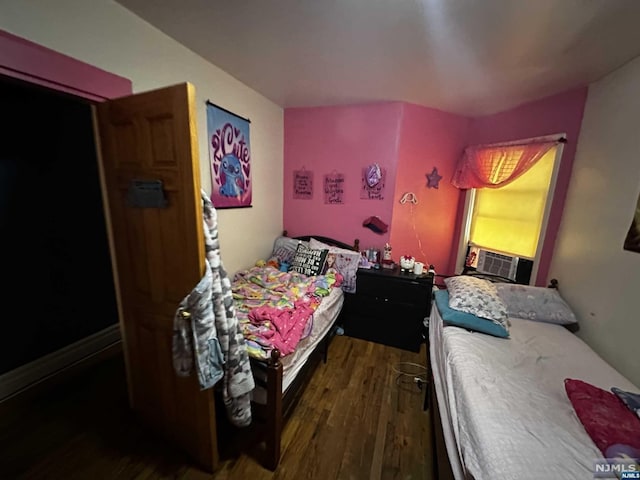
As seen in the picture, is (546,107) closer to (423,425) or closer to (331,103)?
(331,103)

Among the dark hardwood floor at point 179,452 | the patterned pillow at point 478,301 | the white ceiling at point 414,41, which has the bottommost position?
the dark hardwood floor at point 179,452

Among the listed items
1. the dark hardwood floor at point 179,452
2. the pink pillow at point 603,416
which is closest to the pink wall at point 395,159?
the pink pillow at point 603,416

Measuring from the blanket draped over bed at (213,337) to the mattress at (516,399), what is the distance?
102cm

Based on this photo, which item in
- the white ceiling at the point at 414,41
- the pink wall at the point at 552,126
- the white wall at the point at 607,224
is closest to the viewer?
the white ceiling at the point at 414,41

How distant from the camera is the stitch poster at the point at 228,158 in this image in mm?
2178

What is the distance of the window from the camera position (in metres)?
2.29

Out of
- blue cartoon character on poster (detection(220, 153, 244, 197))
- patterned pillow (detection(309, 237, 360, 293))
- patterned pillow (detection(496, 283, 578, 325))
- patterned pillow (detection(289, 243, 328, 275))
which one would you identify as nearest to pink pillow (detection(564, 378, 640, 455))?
patterned pillow (detection(496, 283, 578, 325))

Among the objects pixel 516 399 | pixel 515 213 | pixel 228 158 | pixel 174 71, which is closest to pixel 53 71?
pixel 174 71

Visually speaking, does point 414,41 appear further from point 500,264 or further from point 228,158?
point 500,264

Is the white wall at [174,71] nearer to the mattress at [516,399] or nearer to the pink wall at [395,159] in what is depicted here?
the pink wall at [395,159]

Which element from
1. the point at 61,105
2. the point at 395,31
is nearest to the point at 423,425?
the point at 395,31

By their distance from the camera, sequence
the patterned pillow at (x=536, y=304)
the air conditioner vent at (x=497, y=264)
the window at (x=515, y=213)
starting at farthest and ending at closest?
1. the air conditioner vent at (x=497, y=264)
2. the window at (x=515, y=213)
3. the patterned pillow at (x=536, y=304)

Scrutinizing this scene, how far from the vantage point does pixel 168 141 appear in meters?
1.11

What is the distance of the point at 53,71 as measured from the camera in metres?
1.15
